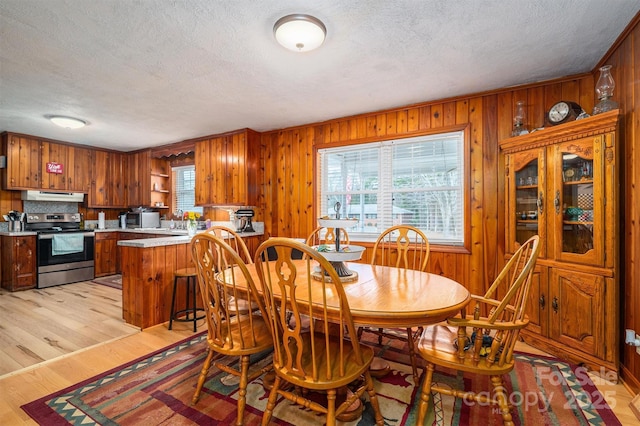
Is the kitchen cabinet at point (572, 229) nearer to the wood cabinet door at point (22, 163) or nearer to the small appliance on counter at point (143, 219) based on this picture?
the small appliance on counter at point (143, 219)

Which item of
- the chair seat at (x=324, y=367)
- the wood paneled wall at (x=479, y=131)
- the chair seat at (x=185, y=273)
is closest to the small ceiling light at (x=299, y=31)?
the wood paneled wall at (x=479, y=131)

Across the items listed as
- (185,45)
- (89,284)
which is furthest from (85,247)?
(185,45)

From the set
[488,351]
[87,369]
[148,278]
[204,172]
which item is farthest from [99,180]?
[488,351]

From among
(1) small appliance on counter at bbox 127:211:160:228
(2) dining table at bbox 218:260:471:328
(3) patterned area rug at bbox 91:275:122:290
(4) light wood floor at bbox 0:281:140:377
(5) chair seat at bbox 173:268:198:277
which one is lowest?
(4) light wood floor at bbox 0:281:140:377

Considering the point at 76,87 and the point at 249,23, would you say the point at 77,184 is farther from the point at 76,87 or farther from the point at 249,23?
the point at 249,23

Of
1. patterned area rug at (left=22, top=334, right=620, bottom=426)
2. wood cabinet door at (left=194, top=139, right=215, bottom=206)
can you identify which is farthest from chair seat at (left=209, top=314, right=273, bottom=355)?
wood cabinet door at (left=194, top=139, right=215, bottom=206)

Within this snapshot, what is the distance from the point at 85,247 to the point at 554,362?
245 inches

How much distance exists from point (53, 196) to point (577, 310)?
22.5 feet

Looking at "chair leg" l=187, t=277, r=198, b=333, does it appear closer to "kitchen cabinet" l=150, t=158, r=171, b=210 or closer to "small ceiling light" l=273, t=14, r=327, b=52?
"small ceiling light" l=273, t=14, r=327, b=52

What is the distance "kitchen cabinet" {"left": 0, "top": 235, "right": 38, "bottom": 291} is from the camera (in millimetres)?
4203

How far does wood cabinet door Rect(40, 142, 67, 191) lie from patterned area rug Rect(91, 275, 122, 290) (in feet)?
5.38

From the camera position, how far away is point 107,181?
5.53 meters

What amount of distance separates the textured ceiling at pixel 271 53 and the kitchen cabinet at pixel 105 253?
A: 7.51ft

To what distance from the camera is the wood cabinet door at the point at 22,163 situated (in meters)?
4.34
